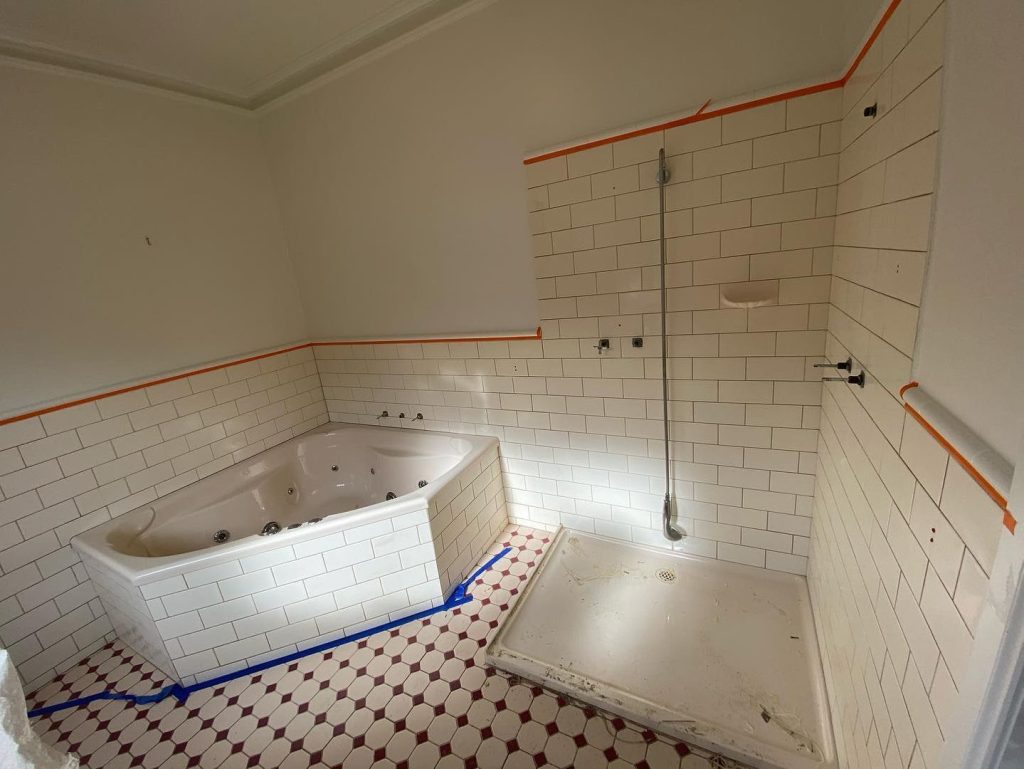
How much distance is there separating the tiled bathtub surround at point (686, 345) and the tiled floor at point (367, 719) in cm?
87

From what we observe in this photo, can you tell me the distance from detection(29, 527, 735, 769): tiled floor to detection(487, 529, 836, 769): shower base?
3.2 inches

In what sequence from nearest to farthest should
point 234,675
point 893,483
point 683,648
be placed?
point 893,483
point 683,648
point 234,675

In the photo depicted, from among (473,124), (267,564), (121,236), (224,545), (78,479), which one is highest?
(473,124)

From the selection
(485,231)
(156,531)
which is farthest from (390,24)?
(156,531)

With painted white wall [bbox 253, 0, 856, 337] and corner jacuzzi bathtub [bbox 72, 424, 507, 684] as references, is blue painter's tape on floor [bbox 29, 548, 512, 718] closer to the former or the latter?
corner jacuzzi bathtub [bbox 72, 424, 507, 684]

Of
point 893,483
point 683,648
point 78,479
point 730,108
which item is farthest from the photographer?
point 78,479

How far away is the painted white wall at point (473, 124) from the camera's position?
1.49 m

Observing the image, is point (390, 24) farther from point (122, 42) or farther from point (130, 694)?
point (130, 694)

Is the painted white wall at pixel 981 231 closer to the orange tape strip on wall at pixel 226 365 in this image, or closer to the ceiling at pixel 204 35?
the orange tape strip on wall at pixel 226 365

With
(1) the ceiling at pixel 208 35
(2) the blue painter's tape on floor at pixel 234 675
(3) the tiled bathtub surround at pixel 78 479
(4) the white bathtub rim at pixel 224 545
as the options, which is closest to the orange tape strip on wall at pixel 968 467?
(1) the ceiling at pixel 208 35

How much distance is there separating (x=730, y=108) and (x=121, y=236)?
2.72 meters

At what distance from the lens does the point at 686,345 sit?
69.2 inches

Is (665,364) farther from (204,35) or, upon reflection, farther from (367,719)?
(204,35)

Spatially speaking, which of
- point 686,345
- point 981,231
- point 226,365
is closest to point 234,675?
point 226,365
